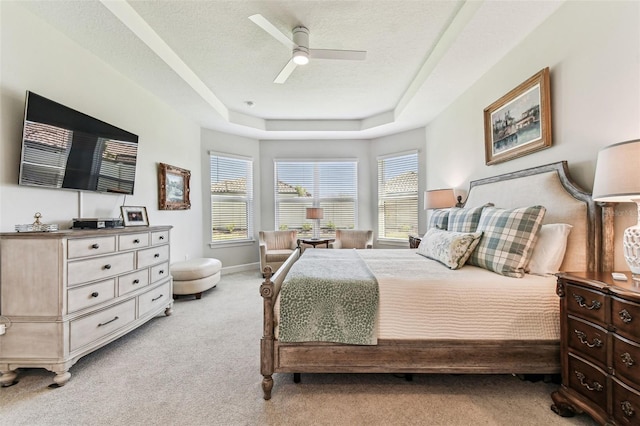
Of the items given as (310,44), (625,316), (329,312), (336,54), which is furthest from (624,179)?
(310,44)

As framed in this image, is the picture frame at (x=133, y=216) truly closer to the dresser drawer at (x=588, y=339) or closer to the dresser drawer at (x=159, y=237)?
the dresser drawer at (x=159, y=237)

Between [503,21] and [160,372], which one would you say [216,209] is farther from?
[503,21]

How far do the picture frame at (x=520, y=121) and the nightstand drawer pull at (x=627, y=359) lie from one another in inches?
65.1

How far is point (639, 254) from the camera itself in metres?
1.36

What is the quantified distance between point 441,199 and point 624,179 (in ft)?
7.93

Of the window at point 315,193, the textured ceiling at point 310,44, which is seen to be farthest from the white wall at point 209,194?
the textured ceiling at point 310,44

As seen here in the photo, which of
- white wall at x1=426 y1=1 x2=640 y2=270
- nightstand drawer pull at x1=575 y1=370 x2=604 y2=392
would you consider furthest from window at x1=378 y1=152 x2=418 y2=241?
nightstand drawer pull at x1=575 y1=370 x2=604 y2=392

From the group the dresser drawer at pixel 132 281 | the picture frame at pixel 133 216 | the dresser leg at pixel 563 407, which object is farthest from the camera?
the picture frame at pixel 133 216

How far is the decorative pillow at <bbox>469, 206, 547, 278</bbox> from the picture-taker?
1.89 meters

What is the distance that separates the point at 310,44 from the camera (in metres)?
2.88

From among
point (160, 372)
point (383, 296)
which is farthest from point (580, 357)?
point (160, 372)

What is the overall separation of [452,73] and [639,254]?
8.20 feet

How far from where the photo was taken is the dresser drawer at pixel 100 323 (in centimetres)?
196

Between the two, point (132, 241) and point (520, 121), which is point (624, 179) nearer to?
point (520, 121)
